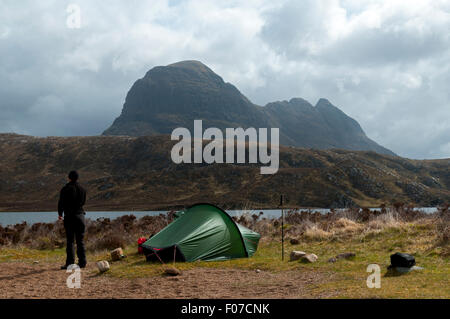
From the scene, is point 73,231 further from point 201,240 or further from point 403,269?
point 403,269

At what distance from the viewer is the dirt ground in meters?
7.96

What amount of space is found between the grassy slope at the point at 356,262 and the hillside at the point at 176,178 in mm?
60547

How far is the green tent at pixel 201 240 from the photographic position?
12664mm

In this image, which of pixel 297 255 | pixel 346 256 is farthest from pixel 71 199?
pixel 346 256

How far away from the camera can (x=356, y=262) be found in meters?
10.9

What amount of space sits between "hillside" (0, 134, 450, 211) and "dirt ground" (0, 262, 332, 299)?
6536 centimetres

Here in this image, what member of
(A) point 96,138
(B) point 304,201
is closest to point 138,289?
(B) point 304,201

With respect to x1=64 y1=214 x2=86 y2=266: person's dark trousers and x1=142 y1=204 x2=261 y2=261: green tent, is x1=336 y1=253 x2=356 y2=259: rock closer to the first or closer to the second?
x1=142 y1=204 x2=261 y2=261: green tent

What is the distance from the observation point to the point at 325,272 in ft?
32.4

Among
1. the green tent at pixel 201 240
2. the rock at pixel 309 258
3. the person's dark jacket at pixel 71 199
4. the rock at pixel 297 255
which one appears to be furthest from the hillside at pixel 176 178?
the person's dark jacket at pixel 71 199

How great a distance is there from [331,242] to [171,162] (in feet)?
377

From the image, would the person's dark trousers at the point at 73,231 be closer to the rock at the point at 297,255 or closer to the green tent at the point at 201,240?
the green tent at the point at 201,240

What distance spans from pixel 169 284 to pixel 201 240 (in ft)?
12.8
